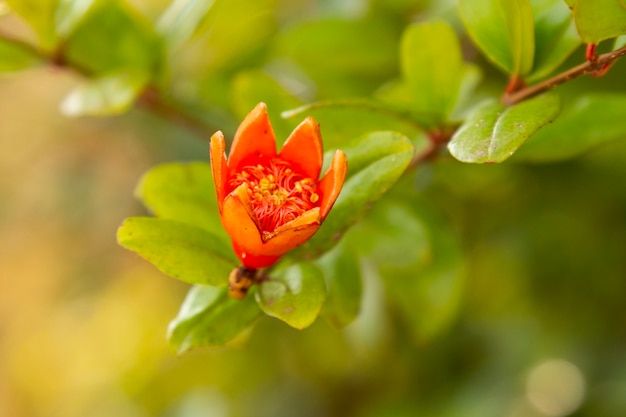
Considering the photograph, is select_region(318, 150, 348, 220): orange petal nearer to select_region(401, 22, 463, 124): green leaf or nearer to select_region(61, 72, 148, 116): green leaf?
select_region(401, 22, 463, 124): green leaf

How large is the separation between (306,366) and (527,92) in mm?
797

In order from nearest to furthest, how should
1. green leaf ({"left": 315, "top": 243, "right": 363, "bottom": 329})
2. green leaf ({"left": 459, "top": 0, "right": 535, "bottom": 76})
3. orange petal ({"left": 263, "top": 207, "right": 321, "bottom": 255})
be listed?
orange petal ({"left": 263, "top": 207, "right": 321, "bottom": 255}) < green leaf ({"left": 459, "top": 0, "right": 535, "bottom": 76}) < green leaf ({"left": 315, "top": 243, "right": 363, "bottom": 329})

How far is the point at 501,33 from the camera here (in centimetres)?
66

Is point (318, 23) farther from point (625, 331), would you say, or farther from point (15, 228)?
point (15, 228)

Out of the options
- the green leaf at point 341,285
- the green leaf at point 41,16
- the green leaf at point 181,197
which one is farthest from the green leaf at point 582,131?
the green leaf at point 41,16

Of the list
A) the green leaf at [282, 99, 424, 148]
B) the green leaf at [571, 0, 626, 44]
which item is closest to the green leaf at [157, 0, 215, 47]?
the green leaf at [282, 99, 424, 148]

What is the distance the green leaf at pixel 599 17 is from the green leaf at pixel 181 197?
38 cm

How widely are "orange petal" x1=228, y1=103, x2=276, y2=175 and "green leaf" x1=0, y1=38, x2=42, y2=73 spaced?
1.31ft

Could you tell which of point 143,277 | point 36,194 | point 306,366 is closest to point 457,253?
point 306,366

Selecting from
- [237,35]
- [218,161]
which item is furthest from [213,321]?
[237,35]

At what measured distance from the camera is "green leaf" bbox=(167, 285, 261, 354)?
0.63 meters

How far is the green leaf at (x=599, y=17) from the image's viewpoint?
0.55 m

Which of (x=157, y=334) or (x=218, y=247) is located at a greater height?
(x=218, y=247)

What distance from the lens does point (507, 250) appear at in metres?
1.18
